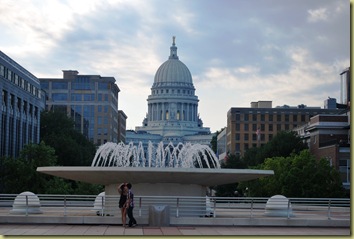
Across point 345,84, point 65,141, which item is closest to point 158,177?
point 65,141

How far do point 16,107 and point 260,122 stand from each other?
67140 millimetres

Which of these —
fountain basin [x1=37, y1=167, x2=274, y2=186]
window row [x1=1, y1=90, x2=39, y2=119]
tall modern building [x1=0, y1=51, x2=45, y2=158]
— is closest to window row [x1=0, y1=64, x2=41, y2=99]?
tall modern building [x1=0, y1=51, x2=45, y2=158]

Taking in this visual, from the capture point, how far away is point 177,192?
32.9m

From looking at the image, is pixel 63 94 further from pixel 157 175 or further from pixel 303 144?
pixel 157 175

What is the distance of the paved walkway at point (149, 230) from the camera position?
25188 mm

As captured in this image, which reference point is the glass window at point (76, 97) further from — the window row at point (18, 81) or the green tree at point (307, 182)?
the green tree at point (307, 182)

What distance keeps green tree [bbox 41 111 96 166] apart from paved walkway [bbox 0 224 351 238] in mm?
71021

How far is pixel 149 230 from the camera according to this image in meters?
26.5

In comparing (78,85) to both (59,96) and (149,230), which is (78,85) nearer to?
(59,96)

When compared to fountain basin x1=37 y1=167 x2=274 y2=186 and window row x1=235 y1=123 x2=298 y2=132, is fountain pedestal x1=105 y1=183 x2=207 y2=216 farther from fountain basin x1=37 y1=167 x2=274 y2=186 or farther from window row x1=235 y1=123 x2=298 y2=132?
window row x1=235 y1=123 x2=298 y2=132

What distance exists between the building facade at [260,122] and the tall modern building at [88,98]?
106ft

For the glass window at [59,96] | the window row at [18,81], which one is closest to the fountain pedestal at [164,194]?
the window row at [18,81]

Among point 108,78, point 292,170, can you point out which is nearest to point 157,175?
point 292,170

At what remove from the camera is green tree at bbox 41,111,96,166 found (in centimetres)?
9944
